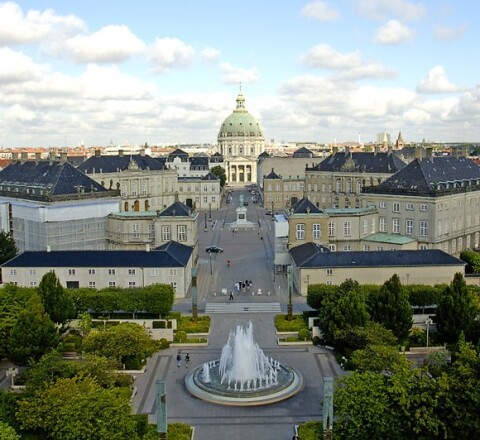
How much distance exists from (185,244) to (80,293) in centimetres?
2013

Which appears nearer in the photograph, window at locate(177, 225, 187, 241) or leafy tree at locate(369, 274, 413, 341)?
leafy tree at locate(369, 274, 413, 341)

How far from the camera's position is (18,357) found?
39.1m

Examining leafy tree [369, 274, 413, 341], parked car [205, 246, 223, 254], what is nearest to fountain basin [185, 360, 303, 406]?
leafy tree [369, 274, 413, 341]

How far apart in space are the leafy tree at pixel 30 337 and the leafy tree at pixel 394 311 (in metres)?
21.5

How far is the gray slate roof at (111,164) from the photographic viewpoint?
108 m

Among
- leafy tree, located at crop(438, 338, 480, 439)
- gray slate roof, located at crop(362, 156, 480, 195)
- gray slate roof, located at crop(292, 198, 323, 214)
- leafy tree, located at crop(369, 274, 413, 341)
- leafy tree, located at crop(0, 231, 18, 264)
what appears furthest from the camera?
gray slate roof, located at crop(362, 156, 480, 195)

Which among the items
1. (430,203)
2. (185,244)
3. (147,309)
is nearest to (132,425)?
(147,309)

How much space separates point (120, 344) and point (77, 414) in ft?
38.5

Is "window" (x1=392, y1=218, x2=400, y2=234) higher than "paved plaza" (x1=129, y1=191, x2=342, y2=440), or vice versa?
"window" (x1=392, y1=218, x2=400, y2=234)

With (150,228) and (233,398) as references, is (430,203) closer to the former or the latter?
(150,228)

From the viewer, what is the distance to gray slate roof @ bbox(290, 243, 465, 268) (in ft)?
186

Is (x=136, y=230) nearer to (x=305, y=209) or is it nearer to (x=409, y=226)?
(x=305, y=209)

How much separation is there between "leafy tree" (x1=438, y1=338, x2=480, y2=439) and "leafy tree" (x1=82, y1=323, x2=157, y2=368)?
18882mm

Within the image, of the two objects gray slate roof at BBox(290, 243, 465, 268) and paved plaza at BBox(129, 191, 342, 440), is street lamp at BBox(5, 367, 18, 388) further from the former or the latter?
gray slate roof at BBox(290, 243, 465, 268)
